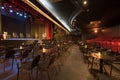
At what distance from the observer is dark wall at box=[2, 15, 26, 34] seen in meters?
16.1

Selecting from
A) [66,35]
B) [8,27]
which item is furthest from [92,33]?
[8,27]

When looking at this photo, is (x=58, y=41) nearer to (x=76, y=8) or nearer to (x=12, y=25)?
(x=12, y=25)

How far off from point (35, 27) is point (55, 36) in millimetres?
5872

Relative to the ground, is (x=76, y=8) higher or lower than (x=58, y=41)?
higher

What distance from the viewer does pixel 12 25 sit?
17688mm

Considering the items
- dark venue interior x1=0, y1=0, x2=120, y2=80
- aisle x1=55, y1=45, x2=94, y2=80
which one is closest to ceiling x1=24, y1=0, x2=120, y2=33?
dark venue interior x1=0, y1=0, x2=120, y2=80

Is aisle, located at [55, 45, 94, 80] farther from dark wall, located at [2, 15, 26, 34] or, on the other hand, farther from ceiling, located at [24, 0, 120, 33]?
dark wall, located at [2, 15, 26, 34]

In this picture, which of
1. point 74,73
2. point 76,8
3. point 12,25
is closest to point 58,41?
point 12,25

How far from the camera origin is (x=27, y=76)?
A: 479cm

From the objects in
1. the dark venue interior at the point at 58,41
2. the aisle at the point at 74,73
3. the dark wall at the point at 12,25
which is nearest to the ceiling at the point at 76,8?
the dark venue interior at the point at 58,41

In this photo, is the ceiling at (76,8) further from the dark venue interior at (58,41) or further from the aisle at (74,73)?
the aisle at (74,73)

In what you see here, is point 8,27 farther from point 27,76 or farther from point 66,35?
point 66,35

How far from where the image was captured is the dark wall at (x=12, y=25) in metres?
16.1

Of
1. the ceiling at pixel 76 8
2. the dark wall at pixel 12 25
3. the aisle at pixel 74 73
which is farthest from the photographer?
the dark wall at pixel 12 25
